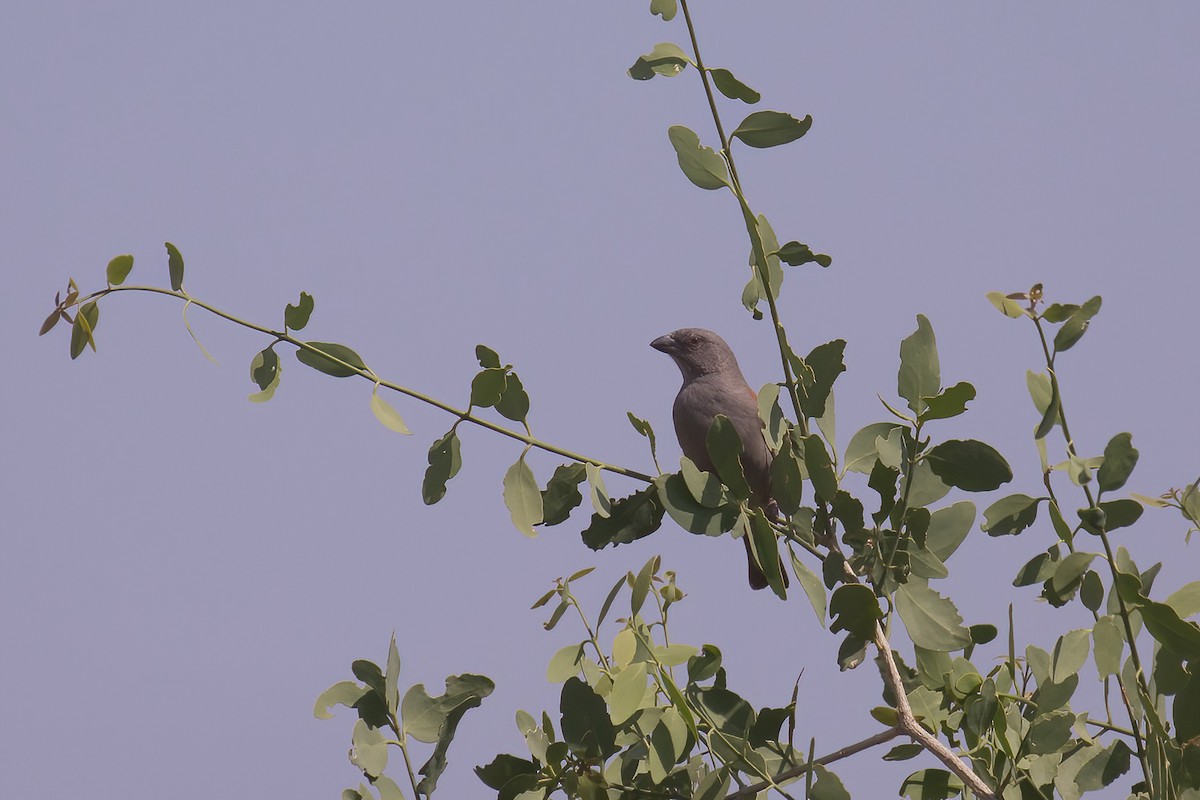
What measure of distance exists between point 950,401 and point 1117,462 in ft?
0.94

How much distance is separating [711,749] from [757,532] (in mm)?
408

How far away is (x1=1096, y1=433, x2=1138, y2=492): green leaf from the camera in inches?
82.8

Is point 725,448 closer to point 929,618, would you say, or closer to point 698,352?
point 929,618

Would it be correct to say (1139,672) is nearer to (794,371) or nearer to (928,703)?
(928,703)

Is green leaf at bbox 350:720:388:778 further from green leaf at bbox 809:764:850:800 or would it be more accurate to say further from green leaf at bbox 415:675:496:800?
green leaf at bbox 809:764:850:800

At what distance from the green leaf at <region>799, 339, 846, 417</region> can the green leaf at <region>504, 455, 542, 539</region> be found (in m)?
0.56

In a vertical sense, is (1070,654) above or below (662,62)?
below

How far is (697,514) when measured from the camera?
2.44m

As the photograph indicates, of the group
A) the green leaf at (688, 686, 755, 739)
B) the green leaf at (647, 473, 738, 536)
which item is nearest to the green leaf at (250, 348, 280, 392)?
the green leaf at (647, 473, 738, 536)

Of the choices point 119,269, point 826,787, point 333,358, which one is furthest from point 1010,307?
point 119,269

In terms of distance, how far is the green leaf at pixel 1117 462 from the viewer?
82.8 inches

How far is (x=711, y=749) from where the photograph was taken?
2.34 meters

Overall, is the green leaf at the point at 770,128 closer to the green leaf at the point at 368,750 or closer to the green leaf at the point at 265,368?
the green leaf at the point at 265,368

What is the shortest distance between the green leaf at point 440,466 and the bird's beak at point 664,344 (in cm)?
247
